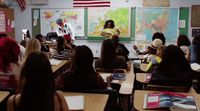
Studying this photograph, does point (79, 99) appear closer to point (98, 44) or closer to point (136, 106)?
point (136, 106)

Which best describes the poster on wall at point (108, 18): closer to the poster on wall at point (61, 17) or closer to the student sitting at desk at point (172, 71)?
the poster on wall at point (61, 17)

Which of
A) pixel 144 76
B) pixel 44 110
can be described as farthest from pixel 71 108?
pixel 144 76

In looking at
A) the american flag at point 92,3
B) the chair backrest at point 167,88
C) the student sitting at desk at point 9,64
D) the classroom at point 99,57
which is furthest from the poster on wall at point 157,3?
the student sitting at desk at point 9,64

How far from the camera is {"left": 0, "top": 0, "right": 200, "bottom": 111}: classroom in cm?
193

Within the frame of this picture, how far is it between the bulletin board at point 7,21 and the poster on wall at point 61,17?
98 centimetres

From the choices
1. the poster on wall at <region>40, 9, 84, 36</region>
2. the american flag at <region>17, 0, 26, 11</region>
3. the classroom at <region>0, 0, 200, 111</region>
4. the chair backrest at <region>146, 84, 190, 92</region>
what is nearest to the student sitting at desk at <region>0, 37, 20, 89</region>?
the classroom at <region>0, 0, 200, 111</region>

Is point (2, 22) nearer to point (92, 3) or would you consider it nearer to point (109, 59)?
point (92, 3)

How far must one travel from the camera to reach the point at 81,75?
9.23 ft

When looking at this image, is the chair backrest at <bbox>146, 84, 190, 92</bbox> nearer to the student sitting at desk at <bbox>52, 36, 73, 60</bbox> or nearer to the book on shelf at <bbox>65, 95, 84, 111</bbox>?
the book on shelf at <bbox>65, 95, 84, 111</bbox>

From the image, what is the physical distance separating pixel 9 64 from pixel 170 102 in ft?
6.54

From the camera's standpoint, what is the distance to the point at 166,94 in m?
2.47

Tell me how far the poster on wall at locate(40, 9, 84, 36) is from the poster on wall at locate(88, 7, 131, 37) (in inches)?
11.7

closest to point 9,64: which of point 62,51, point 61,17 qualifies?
point 62,51

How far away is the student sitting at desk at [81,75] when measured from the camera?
279 cm
